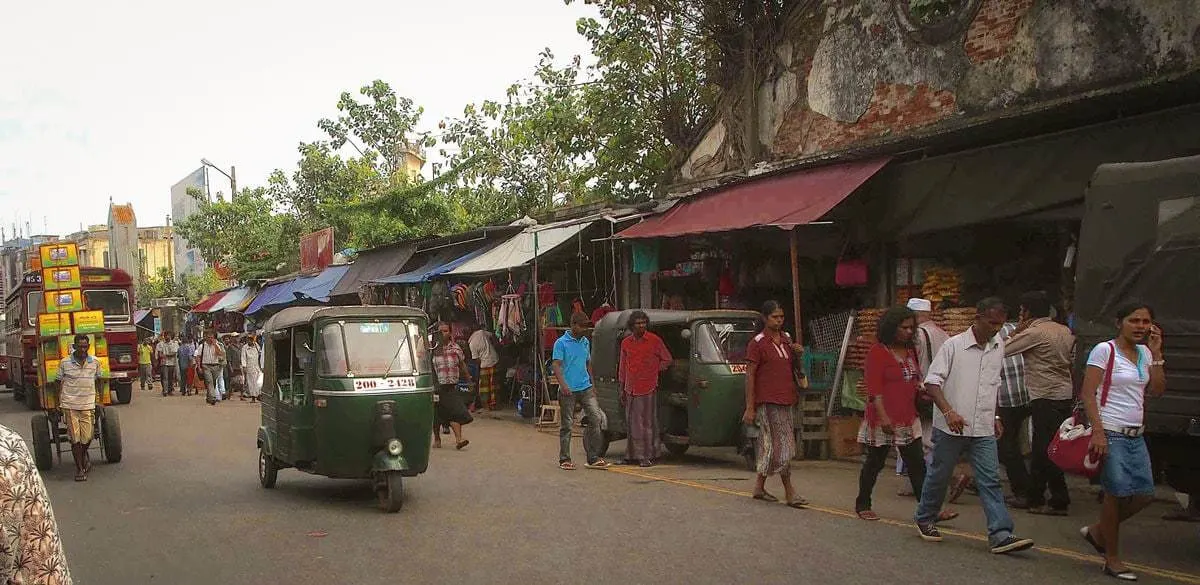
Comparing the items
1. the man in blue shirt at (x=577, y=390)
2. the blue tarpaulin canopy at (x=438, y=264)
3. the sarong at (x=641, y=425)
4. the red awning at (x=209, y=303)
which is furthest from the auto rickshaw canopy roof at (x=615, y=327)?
the red awning at (x=209, y=303)

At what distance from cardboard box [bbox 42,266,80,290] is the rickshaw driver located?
5.78 feet

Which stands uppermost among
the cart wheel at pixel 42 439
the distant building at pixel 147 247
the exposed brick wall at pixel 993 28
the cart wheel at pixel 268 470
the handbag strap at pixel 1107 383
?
the distant building at pixel 147 247

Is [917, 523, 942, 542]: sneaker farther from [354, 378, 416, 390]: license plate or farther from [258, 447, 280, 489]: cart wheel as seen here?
[258, 447, 280, 489]: cart wheel

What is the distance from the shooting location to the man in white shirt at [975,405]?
7.34 meters

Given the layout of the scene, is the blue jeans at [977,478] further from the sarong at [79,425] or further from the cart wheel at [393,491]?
the sarong at [79,425]

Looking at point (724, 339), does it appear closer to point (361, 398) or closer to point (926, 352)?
point (926, 352)

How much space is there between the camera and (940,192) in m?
12.1

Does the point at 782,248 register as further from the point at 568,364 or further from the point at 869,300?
the point at 568,364

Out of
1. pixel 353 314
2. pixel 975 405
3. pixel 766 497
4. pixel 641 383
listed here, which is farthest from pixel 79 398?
pixel 975 405

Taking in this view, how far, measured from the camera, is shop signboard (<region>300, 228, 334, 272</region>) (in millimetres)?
33906

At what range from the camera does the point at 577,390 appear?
1292 centimetres

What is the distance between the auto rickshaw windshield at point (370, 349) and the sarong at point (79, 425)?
14.8 feet

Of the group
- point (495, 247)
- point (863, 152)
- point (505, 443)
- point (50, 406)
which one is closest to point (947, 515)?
point (863, 152)

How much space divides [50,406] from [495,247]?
9908 mm
